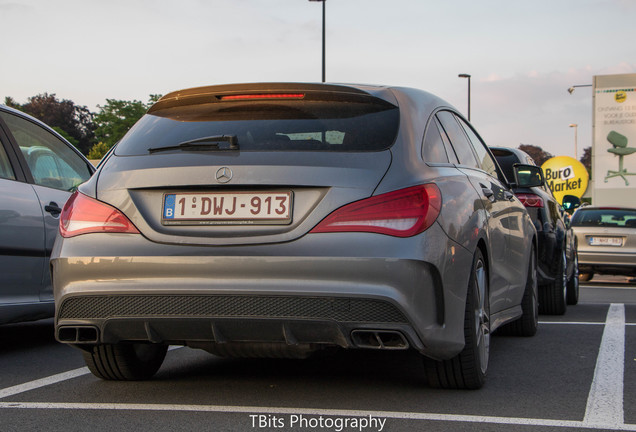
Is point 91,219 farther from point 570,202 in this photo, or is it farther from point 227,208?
point 570,202

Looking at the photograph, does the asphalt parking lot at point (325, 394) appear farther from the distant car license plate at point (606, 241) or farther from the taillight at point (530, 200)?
the distant car license plate at point (606, 241)

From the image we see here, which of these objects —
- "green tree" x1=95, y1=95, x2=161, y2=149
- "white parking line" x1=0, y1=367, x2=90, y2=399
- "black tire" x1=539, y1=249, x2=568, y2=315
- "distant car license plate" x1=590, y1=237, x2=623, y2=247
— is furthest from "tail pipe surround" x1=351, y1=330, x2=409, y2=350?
"green tree" x1=95, y1=95, x2=161, y2=149

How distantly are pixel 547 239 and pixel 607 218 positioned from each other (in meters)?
9.12

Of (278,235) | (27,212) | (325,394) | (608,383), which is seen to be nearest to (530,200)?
(608,383)

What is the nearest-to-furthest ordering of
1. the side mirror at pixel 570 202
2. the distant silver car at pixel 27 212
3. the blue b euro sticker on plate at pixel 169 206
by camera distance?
the blue b euro sticker on plate at pixel 169 206, the distant silver car at pixel 27 212, the side mirror at pixel 570 202

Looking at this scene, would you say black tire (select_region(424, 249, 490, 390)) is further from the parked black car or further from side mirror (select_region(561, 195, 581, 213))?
side mirror (select_region(561, 195, 581, 213))

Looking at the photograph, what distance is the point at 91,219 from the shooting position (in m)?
4.67

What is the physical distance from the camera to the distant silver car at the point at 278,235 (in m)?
4.33

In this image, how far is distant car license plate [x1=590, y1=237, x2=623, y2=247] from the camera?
58.2 ft

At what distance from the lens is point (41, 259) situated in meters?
6.93

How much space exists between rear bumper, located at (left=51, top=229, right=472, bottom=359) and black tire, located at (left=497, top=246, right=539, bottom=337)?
9.63ft

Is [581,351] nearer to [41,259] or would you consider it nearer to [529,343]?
[529,343]

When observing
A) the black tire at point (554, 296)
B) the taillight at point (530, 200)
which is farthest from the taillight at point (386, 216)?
the black tire at point (554, 296)

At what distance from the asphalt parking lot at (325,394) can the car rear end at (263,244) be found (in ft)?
1.06
